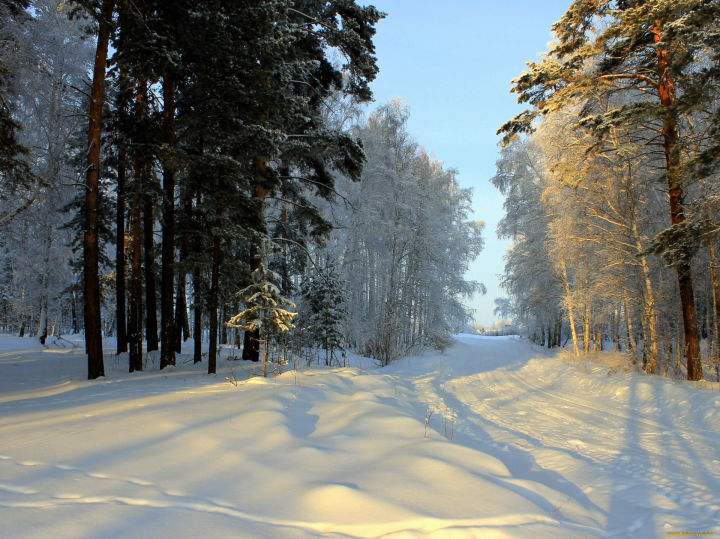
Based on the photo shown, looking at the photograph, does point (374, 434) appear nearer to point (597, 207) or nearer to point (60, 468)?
point (60, 468)

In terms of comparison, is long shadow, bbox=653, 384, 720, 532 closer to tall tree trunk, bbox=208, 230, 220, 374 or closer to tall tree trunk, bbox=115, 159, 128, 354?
tall tree trunk, bbox=208, 230, 220, 374

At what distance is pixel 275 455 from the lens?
3.62 m

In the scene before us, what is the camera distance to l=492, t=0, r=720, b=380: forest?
26.3 ft

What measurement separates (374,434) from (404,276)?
15864 mm

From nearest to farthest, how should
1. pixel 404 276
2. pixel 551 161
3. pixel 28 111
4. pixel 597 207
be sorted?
pixel 597 207 → pixel 551 161 → pixel 28 111 → pixel 404 276

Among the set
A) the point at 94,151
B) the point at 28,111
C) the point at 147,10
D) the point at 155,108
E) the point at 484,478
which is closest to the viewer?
the point at 484,478

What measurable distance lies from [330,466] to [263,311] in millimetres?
5828

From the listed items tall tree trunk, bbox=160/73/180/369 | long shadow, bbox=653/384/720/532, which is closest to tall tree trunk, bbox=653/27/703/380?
long shadow, bbox=653/384/720/532

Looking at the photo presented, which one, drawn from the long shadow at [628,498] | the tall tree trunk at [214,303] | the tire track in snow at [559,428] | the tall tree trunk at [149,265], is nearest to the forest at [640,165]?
the tire track in snow at [559,428]

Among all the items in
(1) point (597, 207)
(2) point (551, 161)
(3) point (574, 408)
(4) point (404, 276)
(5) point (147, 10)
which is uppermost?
(5) point (147, 10)

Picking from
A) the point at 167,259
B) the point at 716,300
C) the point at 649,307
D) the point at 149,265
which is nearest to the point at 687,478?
the point at 649,307

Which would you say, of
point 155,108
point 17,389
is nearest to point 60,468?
point 17,389

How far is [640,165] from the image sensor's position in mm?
11164

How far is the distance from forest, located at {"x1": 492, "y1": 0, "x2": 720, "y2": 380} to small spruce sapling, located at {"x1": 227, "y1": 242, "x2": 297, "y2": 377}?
25.9 feet
